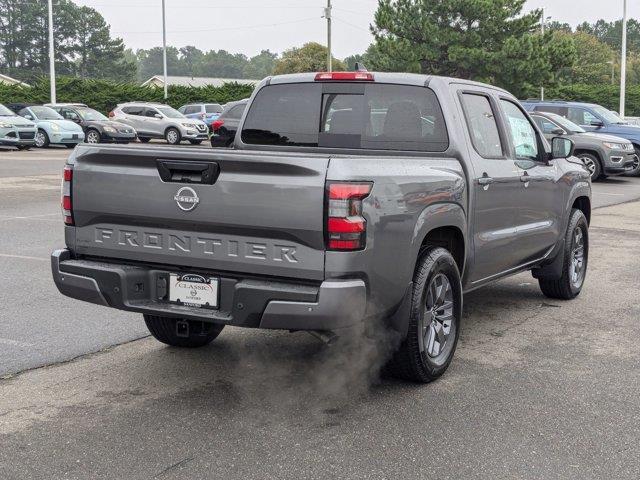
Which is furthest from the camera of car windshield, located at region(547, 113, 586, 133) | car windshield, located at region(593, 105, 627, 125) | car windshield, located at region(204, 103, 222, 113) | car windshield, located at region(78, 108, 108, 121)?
car windshield, located at region(204, 103, 222, 113)

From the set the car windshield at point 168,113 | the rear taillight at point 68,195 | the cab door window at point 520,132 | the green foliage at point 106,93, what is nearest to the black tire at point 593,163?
the cab door window at point 520,132

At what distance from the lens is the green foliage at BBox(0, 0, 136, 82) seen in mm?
105000

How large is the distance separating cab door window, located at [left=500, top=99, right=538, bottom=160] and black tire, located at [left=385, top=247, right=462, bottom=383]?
5.61 ft

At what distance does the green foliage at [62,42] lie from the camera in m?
105

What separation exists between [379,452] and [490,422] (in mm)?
751

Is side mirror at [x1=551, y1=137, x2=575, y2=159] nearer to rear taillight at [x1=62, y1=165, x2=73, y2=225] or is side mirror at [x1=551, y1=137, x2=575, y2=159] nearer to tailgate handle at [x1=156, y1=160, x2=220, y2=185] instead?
tailgate handle at [x1=156, y1=160, x2=220, y2=185]

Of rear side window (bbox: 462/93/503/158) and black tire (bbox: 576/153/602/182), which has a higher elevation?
rear side window (bbox: 462/93/503/158)

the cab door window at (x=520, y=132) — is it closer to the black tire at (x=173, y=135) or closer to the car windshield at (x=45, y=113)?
the car windshield at (x=45, y=113)

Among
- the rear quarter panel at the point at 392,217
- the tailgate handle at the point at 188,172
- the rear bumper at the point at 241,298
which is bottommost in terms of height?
the rear bumper at the point at 241,298

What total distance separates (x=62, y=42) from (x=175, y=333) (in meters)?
108

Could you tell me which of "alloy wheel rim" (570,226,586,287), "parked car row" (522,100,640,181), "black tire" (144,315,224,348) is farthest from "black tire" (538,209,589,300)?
"parked car row" (522,100,640,181)

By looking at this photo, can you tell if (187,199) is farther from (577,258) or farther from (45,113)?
(45,113)

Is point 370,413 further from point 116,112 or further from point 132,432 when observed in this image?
A: point 116,112

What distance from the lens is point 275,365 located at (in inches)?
220
